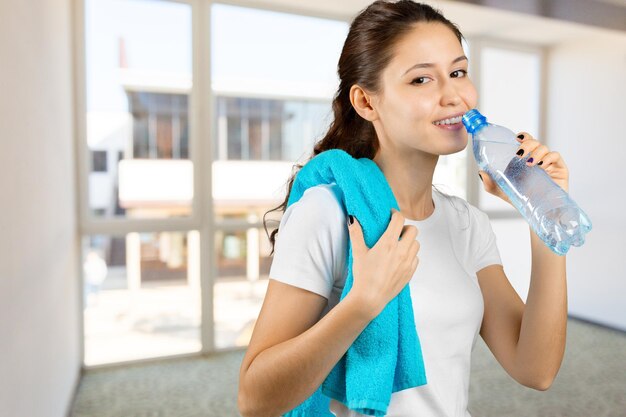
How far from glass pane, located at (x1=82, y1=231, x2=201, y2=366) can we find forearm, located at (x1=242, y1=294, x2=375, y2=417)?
2.75 metres

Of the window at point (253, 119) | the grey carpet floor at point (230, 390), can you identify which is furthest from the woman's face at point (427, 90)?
the window at point (253, 119)

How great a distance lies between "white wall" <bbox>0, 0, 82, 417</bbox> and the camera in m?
1.39

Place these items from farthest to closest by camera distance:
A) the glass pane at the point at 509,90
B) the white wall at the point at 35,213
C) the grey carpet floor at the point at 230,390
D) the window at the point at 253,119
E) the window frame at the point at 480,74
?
1. the glass pane at the point at 509,90
2. the window frame at the point at 480,74
3. the window at the point at 253,119
4. the grey carpet floor at the point at 230,390
5. the white wall at the point at 35,213

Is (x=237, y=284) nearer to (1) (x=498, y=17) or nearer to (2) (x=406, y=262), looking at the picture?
(1) (x=498, y=17)

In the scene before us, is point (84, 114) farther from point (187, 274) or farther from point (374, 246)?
point (374, 246)

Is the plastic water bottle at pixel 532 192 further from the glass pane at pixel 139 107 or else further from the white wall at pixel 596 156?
the white wall at pixel 596 156

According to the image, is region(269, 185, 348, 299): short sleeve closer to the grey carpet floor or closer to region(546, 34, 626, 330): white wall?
the grey carpet floor

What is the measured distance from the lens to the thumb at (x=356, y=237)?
0.76 meters

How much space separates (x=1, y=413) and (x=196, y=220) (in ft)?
6.95

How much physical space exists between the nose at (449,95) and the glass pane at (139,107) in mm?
2716

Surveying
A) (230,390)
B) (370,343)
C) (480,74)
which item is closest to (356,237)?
(370,343)

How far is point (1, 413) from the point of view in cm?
130

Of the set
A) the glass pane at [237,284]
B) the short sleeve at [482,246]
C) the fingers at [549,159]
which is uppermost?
the fingers at [549,159]

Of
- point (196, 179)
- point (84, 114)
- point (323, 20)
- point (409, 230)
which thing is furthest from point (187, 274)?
point (409, 230)
